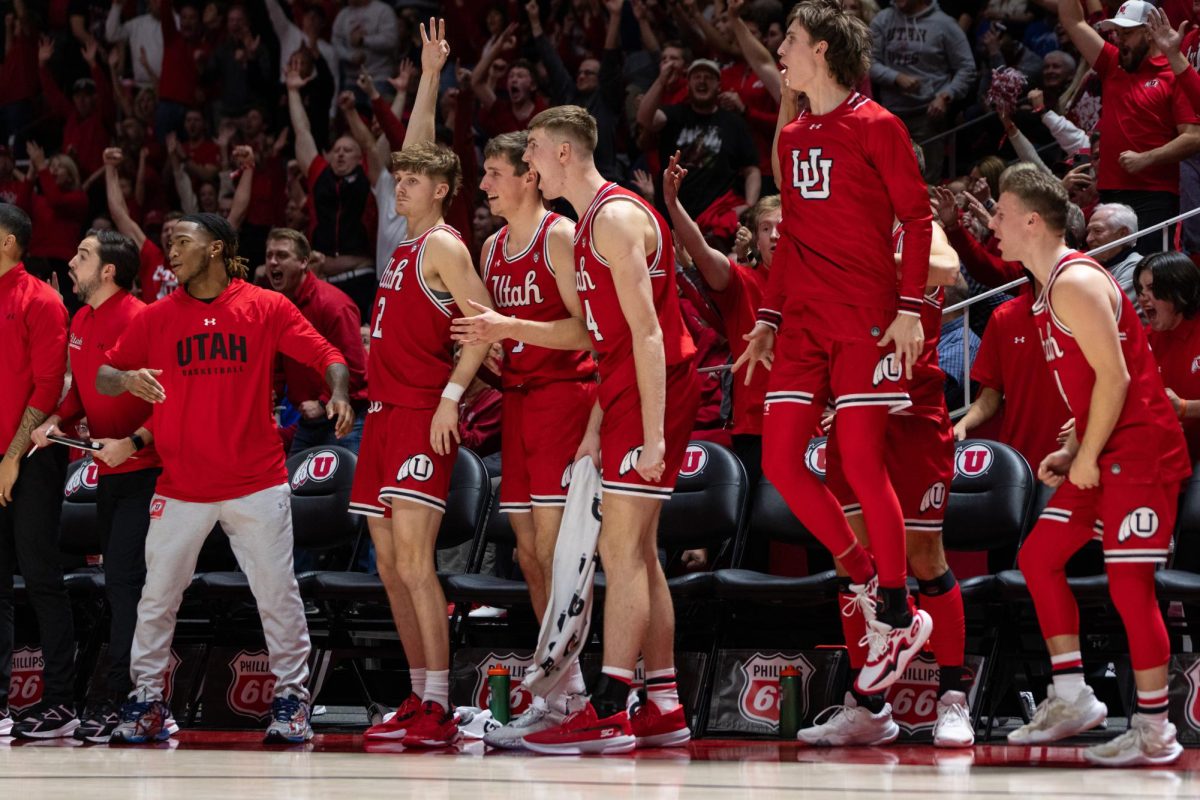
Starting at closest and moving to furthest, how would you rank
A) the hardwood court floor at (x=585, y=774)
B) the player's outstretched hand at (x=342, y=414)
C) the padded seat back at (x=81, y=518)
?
1. the hardwood court floor at (x=585, y=774)
2. the player's outstretched hand at (x=342, y=414)
3. the padded seat back at (x=81, y=518)

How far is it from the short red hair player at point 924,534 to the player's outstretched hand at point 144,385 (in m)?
2.76

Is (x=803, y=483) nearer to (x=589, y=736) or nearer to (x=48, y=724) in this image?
(x=589, y=736)

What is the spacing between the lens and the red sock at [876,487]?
17.7 ft

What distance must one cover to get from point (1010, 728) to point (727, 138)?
4.95 meters

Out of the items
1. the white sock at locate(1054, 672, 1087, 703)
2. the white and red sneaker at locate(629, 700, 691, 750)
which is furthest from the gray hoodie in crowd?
the white sock at locate(1054, 672, 1087, 703)

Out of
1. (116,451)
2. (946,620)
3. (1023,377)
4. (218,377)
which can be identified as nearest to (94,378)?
(116,451)

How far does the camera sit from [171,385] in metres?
6.67

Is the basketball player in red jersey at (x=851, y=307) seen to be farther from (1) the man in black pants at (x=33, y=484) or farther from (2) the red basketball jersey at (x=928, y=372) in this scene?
(1) the man in black pants at (x=33, y=484)

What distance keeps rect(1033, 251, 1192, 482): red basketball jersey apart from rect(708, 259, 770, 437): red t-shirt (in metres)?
1.88

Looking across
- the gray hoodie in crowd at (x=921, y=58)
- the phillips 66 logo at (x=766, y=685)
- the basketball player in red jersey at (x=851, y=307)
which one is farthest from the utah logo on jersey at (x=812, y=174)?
the gray hoodie in crowd at (x=921, y=58)

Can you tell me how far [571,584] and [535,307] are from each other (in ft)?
3.67

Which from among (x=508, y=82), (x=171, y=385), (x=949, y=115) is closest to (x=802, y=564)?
(x=171, y=385)

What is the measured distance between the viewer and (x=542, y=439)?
20.0 ft

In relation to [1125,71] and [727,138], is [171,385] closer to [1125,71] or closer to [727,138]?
[727,138]
